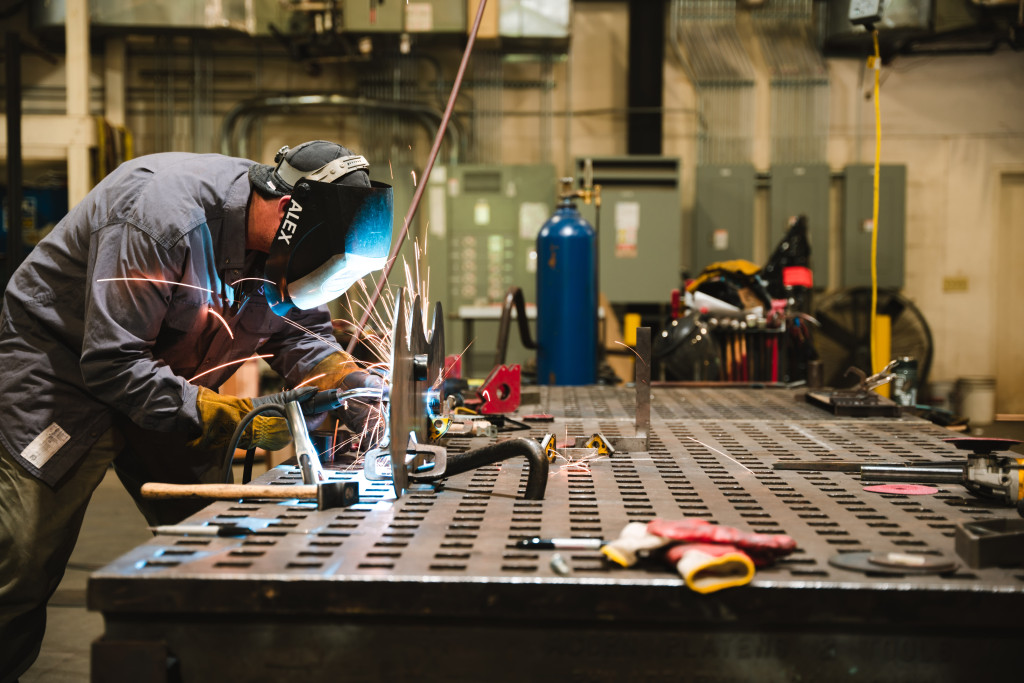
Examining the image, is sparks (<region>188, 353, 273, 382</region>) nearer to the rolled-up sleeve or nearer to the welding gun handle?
the rolled-up sleeve

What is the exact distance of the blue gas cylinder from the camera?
325cm

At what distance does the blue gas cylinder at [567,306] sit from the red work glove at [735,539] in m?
2.35

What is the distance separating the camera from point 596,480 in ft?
4.46

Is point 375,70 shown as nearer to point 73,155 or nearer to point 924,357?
point 73,155

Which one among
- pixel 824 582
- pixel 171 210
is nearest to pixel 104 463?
pixel 171 210

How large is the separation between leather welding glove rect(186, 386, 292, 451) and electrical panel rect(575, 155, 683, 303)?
4.25 m

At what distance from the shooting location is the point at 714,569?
2.66 ft

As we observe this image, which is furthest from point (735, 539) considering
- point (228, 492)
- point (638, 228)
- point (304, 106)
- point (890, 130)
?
point (890, 130)

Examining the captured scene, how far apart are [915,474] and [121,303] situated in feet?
4.51


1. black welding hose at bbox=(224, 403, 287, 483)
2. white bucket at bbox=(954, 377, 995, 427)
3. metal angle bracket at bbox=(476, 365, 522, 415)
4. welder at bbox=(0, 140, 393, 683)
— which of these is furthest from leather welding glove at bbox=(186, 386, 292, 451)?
white bucket at bbox=(954, 377, 995, 427)

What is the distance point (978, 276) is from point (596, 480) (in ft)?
19.8

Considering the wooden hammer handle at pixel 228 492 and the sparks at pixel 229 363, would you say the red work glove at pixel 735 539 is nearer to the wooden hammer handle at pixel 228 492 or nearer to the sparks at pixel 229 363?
the wooden hammer handle at pixel 228 492

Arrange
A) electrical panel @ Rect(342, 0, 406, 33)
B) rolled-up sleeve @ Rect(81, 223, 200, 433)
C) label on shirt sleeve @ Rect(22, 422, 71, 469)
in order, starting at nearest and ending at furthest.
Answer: rolled-up sleeve @ Rect(81, 223, 200, 433)
label on shirt sleeve @ Rect(22, 422, 71, 469)
electrical panel @ Rect(342, 0, 406, 33)

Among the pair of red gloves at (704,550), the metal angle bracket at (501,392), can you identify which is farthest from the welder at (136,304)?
the pair of red gloves at (704,550)
